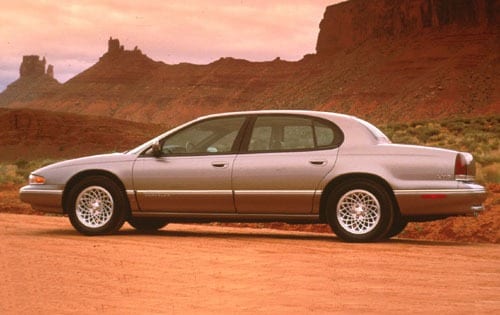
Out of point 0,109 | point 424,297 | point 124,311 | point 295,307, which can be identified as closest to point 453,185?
point 424,297

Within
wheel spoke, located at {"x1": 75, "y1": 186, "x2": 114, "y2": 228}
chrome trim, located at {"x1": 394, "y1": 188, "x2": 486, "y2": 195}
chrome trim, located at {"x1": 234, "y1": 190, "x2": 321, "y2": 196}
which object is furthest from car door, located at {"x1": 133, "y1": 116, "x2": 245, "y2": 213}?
chrome trim, located at {"x1": 394, "y1": 188, "x2": 486, "y2": 195}

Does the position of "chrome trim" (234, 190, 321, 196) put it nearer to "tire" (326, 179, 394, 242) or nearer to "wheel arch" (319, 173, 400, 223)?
"wheel arch" (319, 173, 400, 223)

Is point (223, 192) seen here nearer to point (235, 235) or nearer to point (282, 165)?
point (282, 165)

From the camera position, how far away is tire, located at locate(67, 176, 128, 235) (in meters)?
11.7

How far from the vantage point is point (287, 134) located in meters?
11.4

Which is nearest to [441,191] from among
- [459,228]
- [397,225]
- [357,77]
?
[397,225]

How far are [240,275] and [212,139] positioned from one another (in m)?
3.62

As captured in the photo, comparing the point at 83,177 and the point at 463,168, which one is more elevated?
the point at 463,168

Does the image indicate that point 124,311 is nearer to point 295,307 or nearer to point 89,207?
point 295,307

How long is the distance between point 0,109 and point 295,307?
9175cm

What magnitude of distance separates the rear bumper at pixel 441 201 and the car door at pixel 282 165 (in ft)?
3.17

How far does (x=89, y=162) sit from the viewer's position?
11992 mm

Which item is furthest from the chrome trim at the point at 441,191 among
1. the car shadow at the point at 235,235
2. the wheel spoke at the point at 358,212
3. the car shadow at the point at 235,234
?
the car shadow at the point at 235,234

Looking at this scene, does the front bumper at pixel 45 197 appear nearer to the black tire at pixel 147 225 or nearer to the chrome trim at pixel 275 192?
the black tire at pixel 147 225
